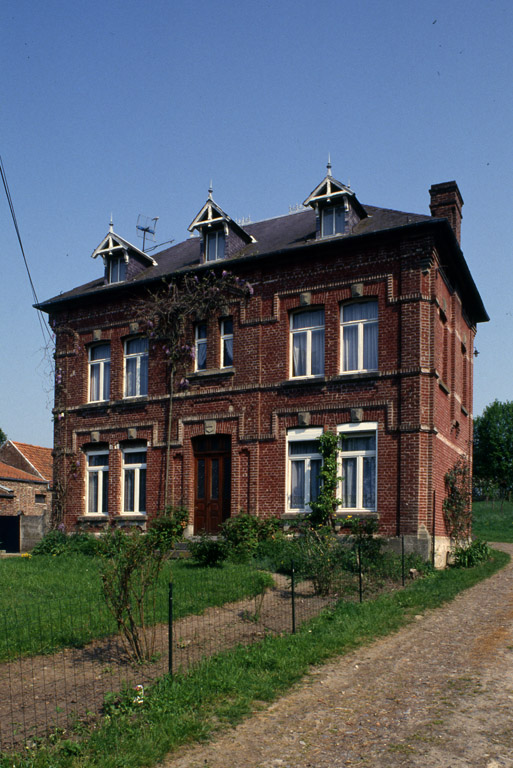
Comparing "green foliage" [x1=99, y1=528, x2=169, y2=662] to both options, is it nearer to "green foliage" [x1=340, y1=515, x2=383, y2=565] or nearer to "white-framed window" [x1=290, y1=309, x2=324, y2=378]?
"green foliage" [x1=340, y1=515, x2=383, y2=565]

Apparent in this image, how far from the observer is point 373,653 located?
979cm

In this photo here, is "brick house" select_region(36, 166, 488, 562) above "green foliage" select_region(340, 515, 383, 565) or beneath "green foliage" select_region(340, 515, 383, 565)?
above

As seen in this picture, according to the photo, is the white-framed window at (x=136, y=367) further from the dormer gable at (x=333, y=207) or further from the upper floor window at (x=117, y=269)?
the dormer gable at (x=333, y=207)

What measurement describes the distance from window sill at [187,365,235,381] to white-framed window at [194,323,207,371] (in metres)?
0.31

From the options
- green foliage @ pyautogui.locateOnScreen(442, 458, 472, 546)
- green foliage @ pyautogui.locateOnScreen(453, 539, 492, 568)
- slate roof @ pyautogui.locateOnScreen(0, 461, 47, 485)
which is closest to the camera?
green foliage @ pyautogui.locateOnScreen(453, 539, 492, 568)

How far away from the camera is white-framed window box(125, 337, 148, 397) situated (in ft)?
74.5

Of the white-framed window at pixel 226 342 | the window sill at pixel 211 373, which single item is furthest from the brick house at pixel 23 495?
the white-framed window at pixel 226 342

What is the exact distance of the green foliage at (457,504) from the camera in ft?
64.3

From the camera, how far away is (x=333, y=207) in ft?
65.4

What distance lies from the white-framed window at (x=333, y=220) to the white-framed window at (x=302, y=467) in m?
5.31

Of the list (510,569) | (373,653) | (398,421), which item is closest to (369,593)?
(373,653)

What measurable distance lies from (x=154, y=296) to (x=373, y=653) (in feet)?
46.1

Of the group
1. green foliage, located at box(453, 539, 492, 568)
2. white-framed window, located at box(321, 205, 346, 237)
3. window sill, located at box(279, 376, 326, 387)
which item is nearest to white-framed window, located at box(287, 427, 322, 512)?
window sill, located at box(279, 376, 326, 387)

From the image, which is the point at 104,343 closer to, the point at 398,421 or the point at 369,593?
the point at 398,421
